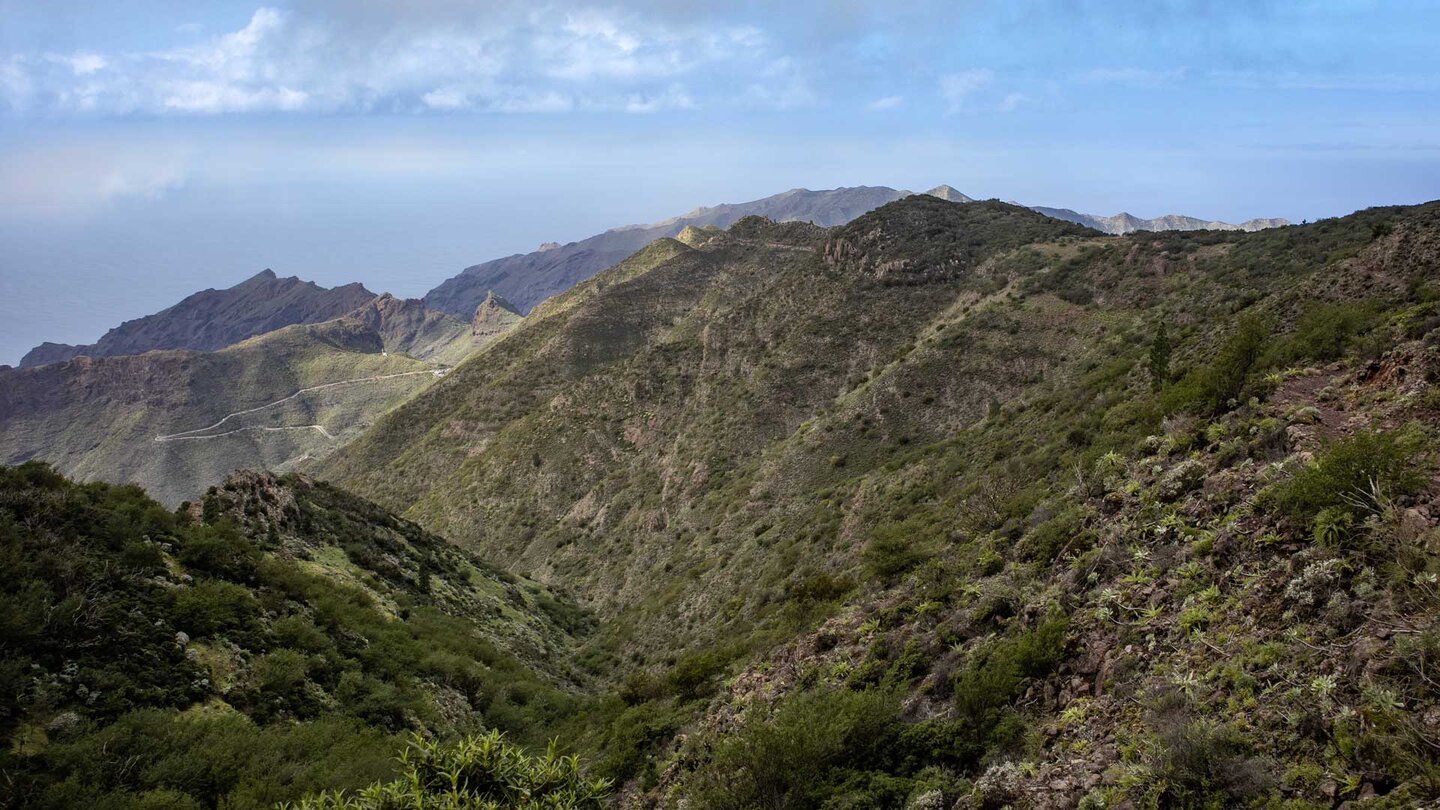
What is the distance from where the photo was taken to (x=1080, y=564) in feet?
38.0

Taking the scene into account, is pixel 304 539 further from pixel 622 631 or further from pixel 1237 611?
pixel 1237 611

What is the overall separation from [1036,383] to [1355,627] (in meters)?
31.1

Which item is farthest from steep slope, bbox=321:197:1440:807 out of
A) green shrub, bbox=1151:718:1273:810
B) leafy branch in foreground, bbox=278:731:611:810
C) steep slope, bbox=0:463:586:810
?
steep slope, bbox=0:463:586:810

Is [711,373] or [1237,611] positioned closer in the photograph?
[1237,611]

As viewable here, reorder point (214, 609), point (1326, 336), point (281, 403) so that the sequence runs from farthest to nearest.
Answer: point (281, 403) → point (214, 609) → point (1326, 336)

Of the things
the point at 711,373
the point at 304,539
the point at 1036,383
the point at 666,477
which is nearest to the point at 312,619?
the point at 304,539

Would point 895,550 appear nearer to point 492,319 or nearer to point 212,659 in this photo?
point 212,659

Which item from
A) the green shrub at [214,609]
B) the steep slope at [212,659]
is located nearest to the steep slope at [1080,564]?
the steep slope at [212,659]

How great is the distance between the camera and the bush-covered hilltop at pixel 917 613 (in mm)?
7262

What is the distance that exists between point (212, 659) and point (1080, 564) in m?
18.2

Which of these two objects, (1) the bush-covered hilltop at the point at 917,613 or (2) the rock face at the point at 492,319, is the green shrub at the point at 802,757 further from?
(2) the rock face at the point at 492,319

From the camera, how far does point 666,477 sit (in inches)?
1901

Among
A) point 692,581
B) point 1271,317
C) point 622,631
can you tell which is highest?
point 1271,317

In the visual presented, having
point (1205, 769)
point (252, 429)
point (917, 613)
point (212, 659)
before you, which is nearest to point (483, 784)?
point (917, 613)
